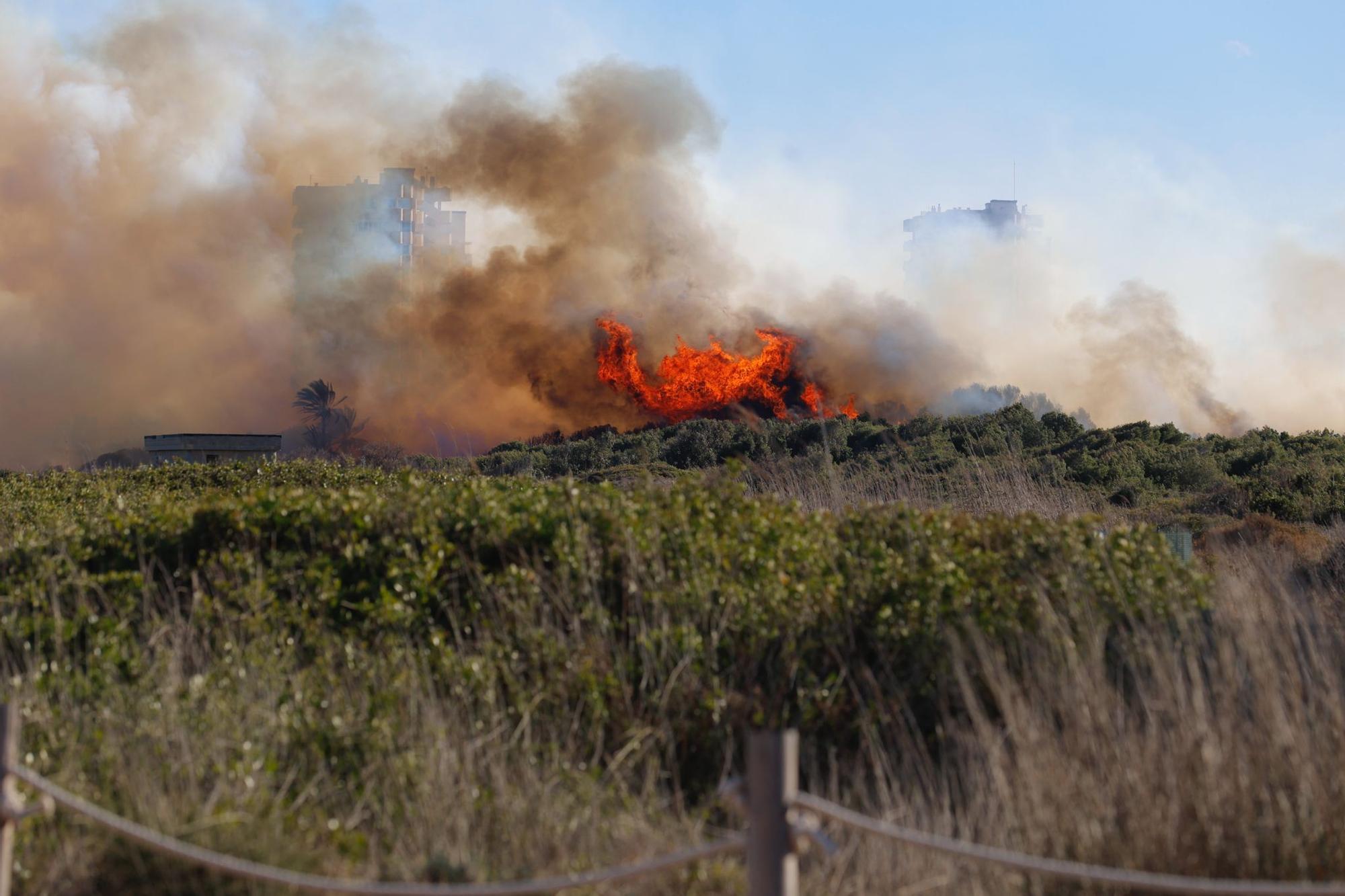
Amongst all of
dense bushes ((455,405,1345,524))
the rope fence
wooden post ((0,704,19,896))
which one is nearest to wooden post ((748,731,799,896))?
the rope fence

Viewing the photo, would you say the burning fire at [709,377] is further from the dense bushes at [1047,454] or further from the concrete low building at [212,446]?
the concrete low building at [212,446]

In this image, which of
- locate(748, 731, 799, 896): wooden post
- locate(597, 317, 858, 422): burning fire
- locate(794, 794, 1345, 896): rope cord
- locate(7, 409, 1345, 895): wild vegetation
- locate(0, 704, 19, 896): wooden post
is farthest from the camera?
locate(597, 317, 858, 422): burning fire

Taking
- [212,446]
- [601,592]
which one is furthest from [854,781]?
[212,446]

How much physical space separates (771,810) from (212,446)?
87.9 feet

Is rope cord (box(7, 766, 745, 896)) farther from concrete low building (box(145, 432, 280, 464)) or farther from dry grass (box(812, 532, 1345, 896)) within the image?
concrete low building (box(145, 432, 280, 464))

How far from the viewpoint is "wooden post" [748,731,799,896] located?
119 inches

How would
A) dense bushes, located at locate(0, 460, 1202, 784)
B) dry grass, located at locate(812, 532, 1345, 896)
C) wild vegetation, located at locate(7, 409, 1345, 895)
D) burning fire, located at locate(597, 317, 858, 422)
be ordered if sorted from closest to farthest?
dry grass, located at locate(812, 532, 1345, 896)
wild vegetation, located at locate(7, 409, 1345, 895)
dense bushes, located at locate(0, 460, 1202, 784)
burning fire, located at locate(597, 317, 858, 422)

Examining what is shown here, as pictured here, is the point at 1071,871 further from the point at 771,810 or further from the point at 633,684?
the point at 633,684

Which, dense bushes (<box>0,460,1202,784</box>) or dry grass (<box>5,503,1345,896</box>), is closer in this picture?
dry grass (<box>5,503,1345,896</box>)

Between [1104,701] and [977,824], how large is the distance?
2.48 feet

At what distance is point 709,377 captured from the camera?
35.3m

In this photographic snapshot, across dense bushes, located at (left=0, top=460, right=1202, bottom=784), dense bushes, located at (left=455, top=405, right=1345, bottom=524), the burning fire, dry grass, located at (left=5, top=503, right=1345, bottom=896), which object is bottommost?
dry grass, located at (left=5, top=503, right=1345, bottom=896)

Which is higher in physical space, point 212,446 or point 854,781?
point 212,446

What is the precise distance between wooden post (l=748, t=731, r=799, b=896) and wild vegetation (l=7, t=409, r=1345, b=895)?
1.17m
